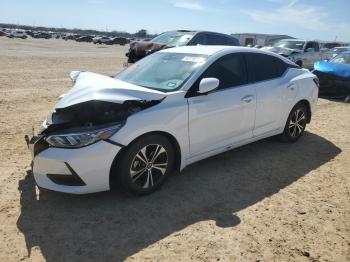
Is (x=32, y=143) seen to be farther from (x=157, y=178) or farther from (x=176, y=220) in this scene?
(x=176, y=220)

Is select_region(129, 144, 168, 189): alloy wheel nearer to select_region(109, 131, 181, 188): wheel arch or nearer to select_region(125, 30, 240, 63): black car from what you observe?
select_region(109, 131, 181, 188): wheel arch

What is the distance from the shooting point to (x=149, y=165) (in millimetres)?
4141

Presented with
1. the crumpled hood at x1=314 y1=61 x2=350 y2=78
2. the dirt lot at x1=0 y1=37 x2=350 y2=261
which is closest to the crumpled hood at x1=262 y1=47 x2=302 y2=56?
the crumpled hood at x1=314 y1=61 x2=350 y2=78

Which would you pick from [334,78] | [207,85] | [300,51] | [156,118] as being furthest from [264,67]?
[300,51]

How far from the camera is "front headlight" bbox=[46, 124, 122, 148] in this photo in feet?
12.1

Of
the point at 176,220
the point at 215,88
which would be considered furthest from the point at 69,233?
the point at 215,88

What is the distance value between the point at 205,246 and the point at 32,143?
2115mm

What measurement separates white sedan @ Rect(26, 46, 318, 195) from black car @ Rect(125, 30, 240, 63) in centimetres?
578

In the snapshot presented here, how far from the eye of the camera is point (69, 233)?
3.48 m

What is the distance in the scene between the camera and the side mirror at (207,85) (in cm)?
433

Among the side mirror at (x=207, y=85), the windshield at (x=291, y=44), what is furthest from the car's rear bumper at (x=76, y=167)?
the windshield at (x=291, y=44)

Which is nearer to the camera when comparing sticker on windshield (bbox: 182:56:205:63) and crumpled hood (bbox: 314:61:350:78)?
sticker on windshield (bbox: 182:56:205:63)

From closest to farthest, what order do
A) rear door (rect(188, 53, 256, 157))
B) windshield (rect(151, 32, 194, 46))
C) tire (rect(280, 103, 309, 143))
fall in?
rear door (rect(188, 53, 256, 157)), tire (rect(280, 103, 309, 143)), windshield (rect(151, 32, 194, 46))

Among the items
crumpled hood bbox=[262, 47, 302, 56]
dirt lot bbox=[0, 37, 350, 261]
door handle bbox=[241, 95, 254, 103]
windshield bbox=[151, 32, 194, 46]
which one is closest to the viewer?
dirt lot bbox=[0, 37, 350, 261]
